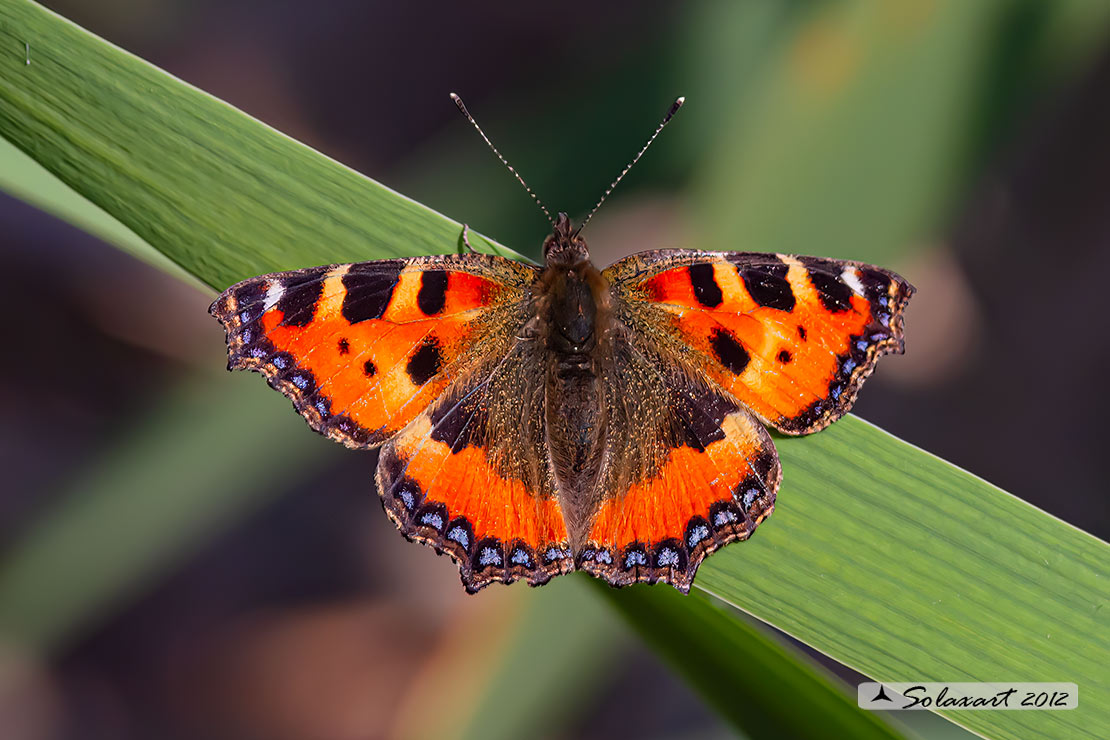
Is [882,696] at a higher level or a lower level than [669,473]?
lower

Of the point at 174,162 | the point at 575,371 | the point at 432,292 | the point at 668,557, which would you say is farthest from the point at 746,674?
the point at 174,162

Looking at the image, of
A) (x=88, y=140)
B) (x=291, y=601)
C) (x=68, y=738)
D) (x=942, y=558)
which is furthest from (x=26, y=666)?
(x=942, y=558)

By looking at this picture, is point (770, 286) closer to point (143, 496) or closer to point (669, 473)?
point (669, 473)

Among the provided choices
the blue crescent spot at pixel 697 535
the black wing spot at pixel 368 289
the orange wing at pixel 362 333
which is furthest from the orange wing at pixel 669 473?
the black wing spot at pixel 368 289

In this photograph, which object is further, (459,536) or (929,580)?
(459,536)

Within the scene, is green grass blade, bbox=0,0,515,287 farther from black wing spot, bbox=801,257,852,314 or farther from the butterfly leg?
black wing spot, bbox=801,257,852,314

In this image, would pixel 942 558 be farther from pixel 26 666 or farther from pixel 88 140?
pixel 26 666
